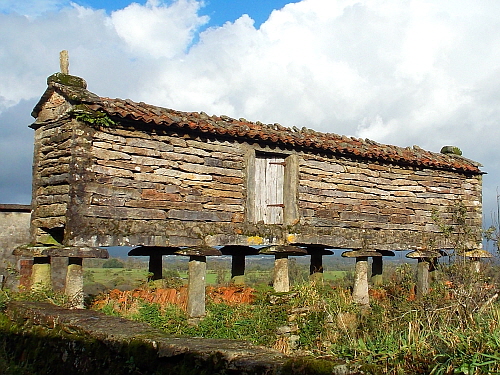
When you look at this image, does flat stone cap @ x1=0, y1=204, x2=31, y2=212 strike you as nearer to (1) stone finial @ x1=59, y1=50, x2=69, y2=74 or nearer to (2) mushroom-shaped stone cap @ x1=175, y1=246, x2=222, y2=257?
(1) stone finial @ x1=59, y1=50, x2=69, y2=74

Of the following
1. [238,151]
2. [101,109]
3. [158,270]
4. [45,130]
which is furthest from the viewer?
[158,270]

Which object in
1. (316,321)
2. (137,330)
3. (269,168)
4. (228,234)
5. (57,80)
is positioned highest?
(57,80)

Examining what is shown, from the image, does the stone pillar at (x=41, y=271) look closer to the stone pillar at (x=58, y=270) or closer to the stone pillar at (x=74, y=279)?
the stone pillar at (x=74, y=279)

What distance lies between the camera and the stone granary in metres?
8.81

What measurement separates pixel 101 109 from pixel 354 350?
6.03 meters

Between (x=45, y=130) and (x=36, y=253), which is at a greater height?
(x=45, y=130)

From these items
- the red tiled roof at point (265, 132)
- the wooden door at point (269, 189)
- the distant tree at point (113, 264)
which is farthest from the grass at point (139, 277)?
the wooden door at point (269, 189)

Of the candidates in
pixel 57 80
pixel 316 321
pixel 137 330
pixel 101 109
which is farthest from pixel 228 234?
pixel 137 330

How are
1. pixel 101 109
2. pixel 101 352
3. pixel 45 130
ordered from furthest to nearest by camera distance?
pixel 45 130, pixel 101 109, pixel 101 352

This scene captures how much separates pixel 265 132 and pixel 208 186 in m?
1.56

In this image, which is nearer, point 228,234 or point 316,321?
point 316,321

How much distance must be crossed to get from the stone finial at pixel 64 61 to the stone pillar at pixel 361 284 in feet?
22.3

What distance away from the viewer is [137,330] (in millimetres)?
4422

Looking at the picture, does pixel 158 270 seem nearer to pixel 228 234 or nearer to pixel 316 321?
pixel 228 234
